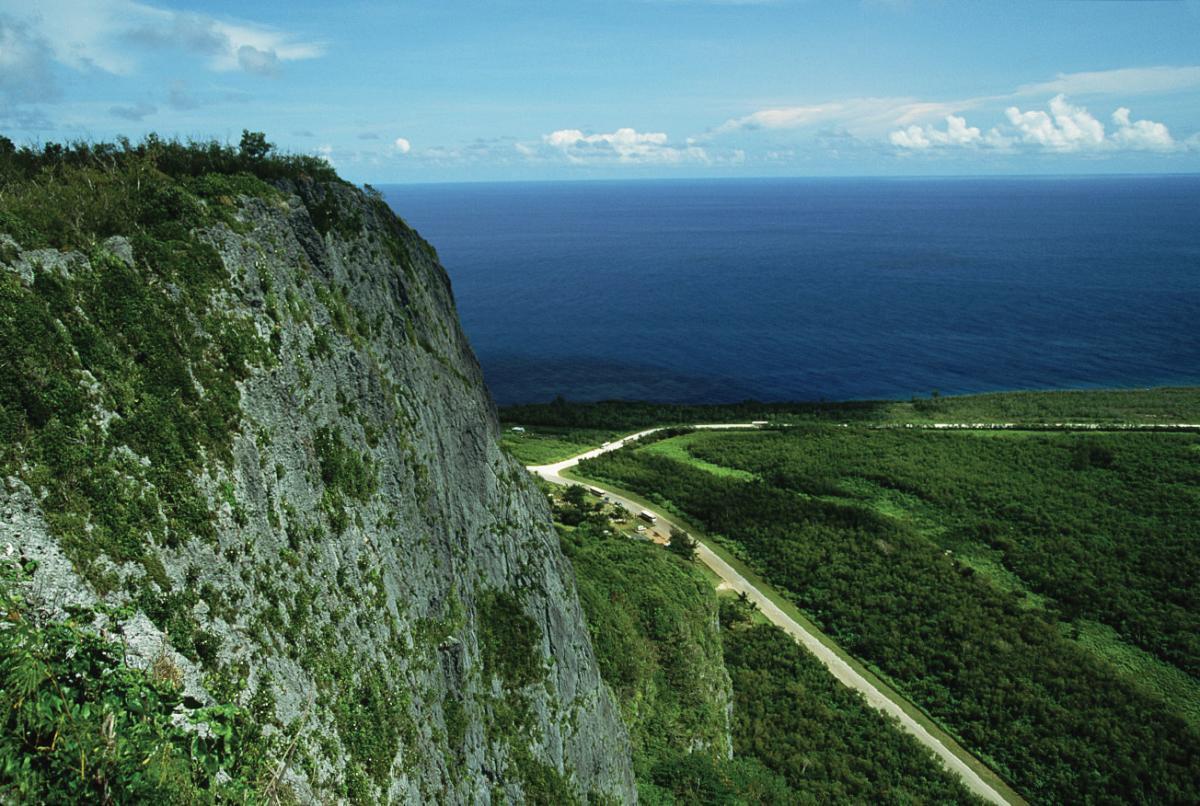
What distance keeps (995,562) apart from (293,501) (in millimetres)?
66192

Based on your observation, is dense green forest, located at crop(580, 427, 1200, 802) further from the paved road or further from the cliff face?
the cliff face

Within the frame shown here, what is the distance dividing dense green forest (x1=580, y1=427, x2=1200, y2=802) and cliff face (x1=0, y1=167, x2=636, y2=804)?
3130cm

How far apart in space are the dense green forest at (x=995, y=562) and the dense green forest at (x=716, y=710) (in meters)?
6.56

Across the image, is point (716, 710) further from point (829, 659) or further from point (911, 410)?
point (911, 410)

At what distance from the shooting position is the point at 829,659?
160 ft

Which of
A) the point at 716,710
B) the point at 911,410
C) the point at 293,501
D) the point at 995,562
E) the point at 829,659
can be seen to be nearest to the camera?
the point at 293,501

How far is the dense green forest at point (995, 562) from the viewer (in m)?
41.8

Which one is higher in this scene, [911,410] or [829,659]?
[911,410]

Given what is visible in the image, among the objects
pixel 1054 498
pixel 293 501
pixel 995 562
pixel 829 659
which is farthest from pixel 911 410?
pixel 293 501

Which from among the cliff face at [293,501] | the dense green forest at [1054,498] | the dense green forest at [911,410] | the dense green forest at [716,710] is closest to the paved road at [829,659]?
the dense green forest at [716,710]

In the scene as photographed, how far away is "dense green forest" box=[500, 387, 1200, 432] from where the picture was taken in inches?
3964

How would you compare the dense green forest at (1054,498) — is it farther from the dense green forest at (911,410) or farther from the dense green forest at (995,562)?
the dense green forest at (911,410)

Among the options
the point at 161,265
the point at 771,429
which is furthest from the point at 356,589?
the point at 771,429

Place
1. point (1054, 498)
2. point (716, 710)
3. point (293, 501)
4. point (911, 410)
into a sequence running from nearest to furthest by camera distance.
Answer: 1. point (293, 501)
2. point (716, 710)
3. point (1054, 498)
4. point (911, 410)
